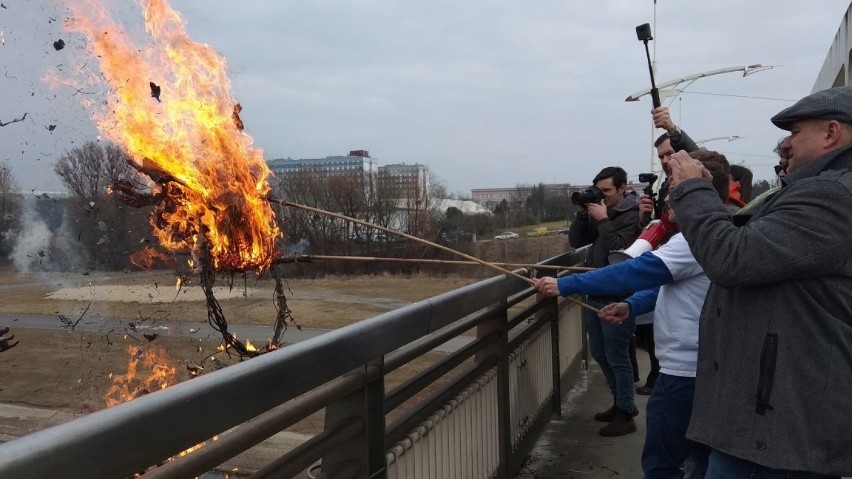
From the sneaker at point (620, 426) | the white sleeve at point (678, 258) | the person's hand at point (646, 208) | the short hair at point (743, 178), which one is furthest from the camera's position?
the sneaker at point (620, 426)

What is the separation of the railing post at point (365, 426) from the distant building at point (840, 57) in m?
11.3

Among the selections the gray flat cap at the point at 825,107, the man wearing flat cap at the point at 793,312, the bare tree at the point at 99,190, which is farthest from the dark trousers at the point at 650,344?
the bare tree at the point at 99,190

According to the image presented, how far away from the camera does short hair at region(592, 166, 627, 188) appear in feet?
17.4

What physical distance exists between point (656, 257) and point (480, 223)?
4899 cm

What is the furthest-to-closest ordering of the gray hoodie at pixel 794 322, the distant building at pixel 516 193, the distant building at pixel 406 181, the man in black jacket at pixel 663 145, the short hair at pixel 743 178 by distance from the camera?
the distant building at pixel 516 193, the distant building at pixel 406 181, the short hair at pixel 743 178, the man in black jacket at pixel 663 145, the gray hoodie at pixel 794 322

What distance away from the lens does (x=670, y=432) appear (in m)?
3.06

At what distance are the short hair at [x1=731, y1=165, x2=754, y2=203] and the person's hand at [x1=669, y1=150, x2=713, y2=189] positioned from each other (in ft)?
7.81

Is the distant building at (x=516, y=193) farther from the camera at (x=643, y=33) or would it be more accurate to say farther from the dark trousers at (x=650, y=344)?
the camera at (x=643, y=33)

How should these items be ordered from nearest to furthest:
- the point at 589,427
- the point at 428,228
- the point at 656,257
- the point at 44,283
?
the point at 656,257 < the point at 589,427 < the point at 44,283 < the point at 428,228

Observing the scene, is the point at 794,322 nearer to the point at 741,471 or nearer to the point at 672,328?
the point at 741,471

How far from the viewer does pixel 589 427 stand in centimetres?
512

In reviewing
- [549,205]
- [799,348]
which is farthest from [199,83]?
[549,205]

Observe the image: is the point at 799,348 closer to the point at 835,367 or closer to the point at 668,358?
the point at 835,367

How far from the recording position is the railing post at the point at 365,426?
2.13m
